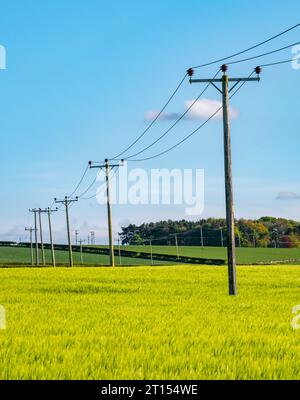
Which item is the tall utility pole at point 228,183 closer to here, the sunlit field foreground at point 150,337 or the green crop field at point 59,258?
the sunlit field foreground at point 150,337

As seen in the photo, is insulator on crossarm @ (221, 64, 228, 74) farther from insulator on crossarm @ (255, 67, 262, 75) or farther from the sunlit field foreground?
the sunlit field foreground

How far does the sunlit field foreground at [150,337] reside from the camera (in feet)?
31.7

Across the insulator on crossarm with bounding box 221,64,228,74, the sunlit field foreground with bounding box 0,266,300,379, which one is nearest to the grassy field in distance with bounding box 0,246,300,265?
the insulator on crossarm with bounding box 221,64,228,74

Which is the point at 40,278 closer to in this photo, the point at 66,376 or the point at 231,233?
the point at 231,233

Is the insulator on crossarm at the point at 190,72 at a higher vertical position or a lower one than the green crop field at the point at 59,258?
higher

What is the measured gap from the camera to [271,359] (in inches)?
427

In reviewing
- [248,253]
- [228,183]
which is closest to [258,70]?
[228,183]

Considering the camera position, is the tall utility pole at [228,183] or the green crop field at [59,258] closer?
the tall utility pole at [228,183]

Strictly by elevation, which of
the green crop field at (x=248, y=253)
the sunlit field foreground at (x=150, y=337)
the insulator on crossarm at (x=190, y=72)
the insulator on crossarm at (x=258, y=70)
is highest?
the insulator on crossarm at (x=258, y=70)

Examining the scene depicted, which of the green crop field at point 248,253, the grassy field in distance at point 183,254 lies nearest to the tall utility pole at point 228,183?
the grassy field in distance at point 183,254

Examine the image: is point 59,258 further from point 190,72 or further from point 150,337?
point 150,337

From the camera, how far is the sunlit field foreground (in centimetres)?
967

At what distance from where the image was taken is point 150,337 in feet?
43.3
